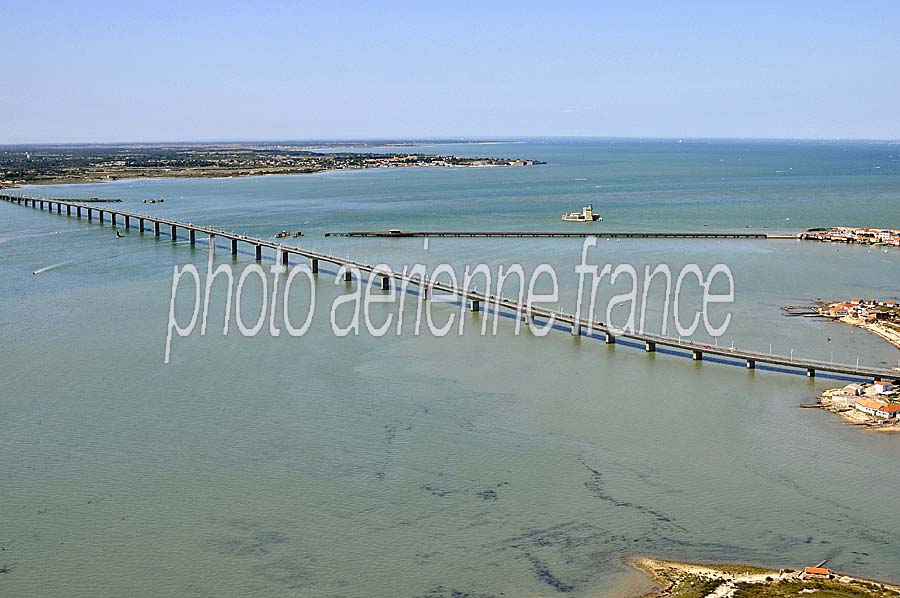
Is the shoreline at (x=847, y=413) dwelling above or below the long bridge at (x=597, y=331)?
below

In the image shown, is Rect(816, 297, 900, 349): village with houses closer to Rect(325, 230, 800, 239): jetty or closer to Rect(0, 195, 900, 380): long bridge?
Rect(0, 195, 900, 380): long bridge

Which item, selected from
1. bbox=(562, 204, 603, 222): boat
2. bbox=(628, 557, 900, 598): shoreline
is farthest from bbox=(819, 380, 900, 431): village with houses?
bbox=(562, 204, 603, 222): boat

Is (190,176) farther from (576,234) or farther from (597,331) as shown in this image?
(597,331)

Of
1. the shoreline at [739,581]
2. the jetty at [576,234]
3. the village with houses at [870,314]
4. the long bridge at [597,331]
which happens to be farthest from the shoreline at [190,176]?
the shoreline at [739,581]

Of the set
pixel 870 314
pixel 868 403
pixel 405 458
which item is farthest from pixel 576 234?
pixel 405 458

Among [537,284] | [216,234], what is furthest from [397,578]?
[216,234]

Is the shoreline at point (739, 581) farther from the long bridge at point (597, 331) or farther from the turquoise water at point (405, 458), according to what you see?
the long bridge at point (597, 331)
